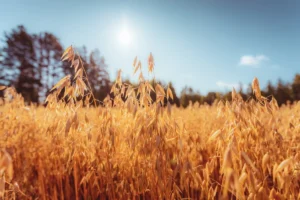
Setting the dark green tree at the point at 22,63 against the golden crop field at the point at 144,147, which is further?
the dark green tree at the point at 22,63

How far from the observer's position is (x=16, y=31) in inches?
846

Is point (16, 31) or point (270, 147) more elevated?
point (16, 31)

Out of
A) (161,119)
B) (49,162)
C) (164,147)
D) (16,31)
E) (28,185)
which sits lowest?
(28,185)

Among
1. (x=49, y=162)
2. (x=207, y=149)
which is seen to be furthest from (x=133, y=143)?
(x=207, y=149)

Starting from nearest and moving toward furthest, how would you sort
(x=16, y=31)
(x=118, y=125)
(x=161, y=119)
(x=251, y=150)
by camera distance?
(x=161, y=119) → (x=251, y=150) → (x=118, y=125) → (x=16, y=31)

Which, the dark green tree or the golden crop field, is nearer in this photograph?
the golden crop field

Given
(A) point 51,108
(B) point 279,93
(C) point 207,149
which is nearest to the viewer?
(A) point 51,108

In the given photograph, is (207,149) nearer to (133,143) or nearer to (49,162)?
(133,143)

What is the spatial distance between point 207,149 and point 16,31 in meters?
25.2

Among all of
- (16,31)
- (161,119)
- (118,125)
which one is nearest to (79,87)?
(118,125)

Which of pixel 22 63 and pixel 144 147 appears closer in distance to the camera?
pixel 144 147

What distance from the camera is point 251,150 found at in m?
1.35

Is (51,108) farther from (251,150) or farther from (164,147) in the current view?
(251,150)

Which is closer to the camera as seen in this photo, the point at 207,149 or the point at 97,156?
the point at 97,156
